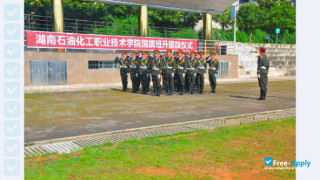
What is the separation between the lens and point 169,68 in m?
14.4

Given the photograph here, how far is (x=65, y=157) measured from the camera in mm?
5484

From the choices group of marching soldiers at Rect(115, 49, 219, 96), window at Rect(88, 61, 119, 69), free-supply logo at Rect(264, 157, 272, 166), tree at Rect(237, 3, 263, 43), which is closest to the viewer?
free-supply logo at Rect(264, 157, 272, 166)

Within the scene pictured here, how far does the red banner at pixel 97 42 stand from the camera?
59.6 feet

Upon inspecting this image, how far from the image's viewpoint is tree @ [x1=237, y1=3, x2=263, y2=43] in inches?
1403

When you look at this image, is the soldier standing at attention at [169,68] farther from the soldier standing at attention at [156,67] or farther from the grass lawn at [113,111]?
the grass lawn at [113,111]

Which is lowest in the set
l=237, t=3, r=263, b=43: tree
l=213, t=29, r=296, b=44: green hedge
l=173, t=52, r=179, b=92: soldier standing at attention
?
l=173, t=52, r=179, b=92: soldier standing at attention

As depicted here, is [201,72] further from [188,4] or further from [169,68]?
[188,4]

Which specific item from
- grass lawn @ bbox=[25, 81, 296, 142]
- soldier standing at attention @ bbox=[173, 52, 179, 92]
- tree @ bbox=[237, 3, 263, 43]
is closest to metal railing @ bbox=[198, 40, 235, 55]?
tree @ bbox=[237, 3, 263, 43]

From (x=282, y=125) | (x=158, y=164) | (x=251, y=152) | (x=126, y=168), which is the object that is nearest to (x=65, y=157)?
(x=126, y=168)

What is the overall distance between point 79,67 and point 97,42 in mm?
1921

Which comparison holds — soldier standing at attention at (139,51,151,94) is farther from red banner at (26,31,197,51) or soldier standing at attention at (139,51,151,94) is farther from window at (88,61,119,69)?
window at (88,61,119,69)

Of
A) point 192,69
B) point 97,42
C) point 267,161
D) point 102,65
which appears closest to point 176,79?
point 192,69

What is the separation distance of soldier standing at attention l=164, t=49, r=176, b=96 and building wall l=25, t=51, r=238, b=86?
7062 millimetres

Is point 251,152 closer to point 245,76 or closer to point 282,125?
point 282,125
